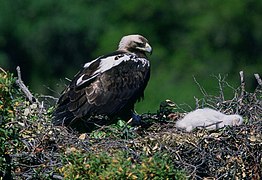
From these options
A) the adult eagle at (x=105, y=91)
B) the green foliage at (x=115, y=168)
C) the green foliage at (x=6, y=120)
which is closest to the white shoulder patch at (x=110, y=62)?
the adult eagle at (x=105, y=91)

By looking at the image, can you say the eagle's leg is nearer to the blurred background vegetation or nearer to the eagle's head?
the eagle's head

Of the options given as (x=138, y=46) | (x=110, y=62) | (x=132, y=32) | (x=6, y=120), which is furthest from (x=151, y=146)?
(x=132, y=32)

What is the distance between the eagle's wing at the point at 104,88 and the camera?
11.1 meters

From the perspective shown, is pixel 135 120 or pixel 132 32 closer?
pixel 135 120

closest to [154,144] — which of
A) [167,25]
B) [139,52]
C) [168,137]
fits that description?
[168,137]

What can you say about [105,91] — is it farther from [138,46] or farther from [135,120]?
[138,46]

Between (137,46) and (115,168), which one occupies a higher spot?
(137,46)

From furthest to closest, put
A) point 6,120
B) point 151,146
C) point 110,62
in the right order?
point 110,62 < point 151,146 < point 6,120

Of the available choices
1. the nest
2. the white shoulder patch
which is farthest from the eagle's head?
the nest

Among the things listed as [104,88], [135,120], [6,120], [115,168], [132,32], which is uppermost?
[6,120]

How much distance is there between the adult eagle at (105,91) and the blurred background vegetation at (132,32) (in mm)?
16187

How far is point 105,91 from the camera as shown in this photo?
11242mm

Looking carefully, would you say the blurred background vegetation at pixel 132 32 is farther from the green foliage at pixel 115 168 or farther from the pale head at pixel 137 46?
the green foliage at pixel 115 168

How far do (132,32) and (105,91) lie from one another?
58.5 feet
